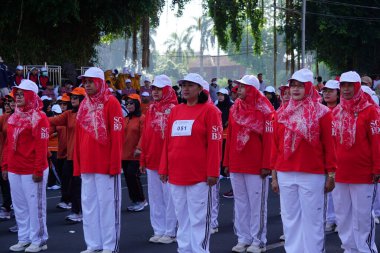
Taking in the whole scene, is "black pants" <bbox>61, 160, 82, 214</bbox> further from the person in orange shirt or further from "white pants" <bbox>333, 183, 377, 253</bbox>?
"white pants" <bbox>333, 183, 377, 253</bbox>

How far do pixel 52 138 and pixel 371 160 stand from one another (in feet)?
28.5

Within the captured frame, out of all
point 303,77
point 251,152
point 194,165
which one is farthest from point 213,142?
point 251,152

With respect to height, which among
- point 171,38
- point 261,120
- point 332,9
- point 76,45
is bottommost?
point 261,120

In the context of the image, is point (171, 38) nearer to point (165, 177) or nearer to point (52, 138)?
point (52, 138)

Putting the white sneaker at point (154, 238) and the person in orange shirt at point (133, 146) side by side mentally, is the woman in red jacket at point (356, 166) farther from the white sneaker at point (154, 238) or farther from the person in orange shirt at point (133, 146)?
the person in orange shirt at point (133, 146)

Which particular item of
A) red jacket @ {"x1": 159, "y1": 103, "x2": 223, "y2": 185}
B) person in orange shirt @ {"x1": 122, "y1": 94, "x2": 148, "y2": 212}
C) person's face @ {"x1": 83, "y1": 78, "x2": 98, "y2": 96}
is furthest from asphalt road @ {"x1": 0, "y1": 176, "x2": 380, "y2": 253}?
person's face @ {"x1": 83, "y1": 78, "x2": 98, "y2": 96}

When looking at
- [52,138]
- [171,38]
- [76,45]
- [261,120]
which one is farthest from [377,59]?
[171,38]

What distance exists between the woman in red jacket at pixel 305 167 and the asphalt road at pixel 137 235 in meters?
1.71

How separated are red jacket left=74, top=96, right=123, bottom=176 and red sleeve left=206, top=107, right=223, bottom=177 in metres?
1.35

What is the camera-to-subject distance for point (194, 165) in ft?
24.7

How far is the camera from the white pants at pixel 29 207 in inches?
356

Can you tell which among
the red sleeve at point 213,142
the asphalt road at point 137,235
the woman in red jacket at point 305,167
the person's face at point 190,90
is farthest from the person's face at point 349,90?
the asphalt road at point 137,235

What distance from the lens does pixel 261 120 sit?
9.23 m

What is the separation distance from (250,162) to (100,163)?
1967mm
